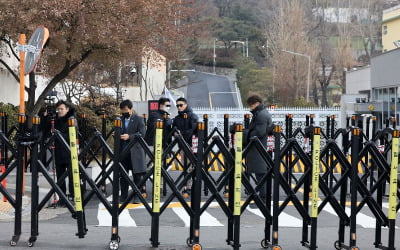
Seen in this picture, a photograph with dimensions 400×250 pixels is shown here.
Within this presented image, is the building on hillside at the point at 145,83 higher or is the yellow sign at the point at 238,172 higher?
the building on hillside at the point at 145,83

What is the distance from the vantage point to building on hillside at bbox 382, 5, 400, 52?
65.6 m

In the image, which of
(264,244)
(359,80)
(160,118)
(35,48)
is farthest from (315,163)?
(359,80)

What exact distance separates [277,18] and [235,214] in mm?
60603

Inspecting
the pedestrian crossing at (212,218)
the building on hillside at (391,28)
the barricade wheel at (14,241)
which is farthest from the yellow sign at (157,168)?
the building on hillside at (391,28)

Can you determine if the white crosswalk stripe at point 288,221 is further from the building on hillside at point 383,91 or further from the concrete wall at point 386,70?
the concrete wall at point 386,70

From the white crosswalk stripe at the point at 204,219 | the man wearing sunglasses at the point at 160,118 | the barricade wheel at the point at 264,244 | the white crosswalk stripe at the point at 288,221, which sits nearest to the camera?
the barricade wheel at the point at 264,244

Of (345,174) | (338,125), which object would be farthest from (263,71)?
(345,174)

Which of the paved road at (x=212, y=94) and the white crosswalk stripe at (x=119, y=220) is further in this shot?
the paved road at (x=212, y=94)

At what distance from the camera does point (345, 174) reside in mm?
8922

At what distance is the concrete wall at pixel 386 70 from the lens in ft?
118

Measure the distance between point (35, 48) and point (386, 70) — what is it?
28.0m

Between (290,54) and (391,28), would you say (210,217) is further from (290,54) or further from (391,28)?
(391,28)

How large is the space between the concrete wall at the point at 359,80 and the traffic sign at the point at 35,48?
3934 centimetres

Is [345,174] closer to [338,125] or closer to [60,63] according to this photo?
[60,63]
